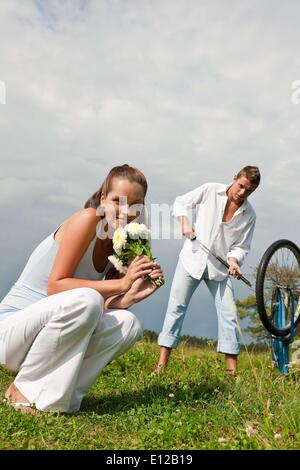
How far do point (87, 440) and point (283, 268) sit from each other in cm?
387

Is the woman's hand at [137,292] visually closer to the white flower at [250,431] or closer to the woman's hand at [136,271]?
the woman's hand at [136,271]

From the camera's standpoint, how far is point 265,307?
6789mm

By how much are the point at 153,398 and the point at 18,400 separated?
113cm

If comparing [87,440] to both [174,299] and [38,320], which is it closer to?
[38,320]

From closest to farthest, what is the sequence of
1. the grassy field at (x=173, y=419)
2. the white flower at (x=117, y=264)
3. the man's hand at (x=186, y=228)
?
the grassy field at (x=173, y=419) → the white flower at (x=117, y=264) → the man's hand at (x=186, y=228)

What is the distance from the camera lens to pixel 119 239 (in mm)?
4426

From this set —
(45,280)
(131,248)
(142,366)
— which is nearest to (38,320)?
(45,280)

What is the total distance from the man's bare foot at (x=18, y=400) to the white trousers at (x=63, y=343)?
1.7 inches

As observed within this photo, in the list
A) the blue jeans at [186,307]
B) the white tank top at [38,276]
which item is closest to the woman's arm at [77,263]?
the white tank top at [38,276]

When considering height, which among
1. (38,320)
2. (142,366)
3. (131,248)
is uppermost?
(131,248)

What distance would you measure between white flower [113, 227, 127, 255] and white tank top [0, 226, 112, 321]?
19 cm

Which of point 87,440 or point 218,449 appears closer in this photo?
point 218,449

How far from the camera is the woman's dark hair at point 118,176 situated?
4.36m

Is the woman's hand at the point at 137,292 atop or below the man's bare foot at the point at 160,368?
atop
